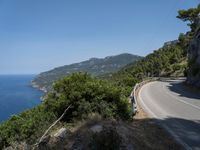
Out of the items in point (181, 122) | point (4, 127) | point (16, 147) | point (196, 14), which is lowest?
point (4, 127)

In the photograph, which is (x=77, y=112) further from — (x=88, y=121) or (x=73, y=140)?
(x=73, y=140)

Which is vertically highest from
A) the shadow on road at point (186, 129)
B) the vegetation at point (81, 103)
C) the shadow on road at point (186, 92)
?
the vegetation at point (81, 103)

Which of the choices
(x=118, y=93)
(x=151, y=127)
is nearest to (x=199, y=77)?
(x=118, y=93)

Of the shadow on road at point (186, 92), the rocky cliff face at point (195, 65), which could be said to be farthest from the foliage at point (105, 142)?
the rocky cliff face at point (195, 65)

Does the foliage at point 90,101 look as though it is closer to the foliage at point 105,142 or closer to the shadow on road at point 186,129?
the shadow on road at point 186,129

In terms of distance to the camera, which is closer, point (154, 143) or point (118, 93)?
point (154, 143)

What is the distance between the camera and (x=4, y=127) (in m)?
24.1

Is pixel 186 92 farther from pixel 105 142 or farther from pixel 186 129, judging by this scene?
pixel 105 142

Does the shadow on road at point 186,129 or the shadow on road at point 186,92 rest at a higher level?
the shadow on road at point 186,129

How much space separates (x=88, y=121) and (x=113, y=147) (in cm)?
406

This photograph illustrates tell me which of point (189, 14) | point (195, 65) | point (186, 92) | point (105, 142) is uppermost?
point (189, 14)

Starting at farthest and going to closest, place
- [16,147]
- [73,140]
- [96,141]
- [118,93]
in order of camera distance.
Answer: [118,93], [73,140], [16,147], [96,141]

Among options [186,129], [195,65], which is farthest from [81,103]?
[195,65]

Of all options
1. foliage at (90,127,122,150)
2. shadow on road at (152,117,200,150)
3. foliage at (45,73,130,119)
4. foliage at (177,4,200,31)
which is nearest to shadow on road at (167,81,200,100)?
shadow on road at (152,117,200,150)
